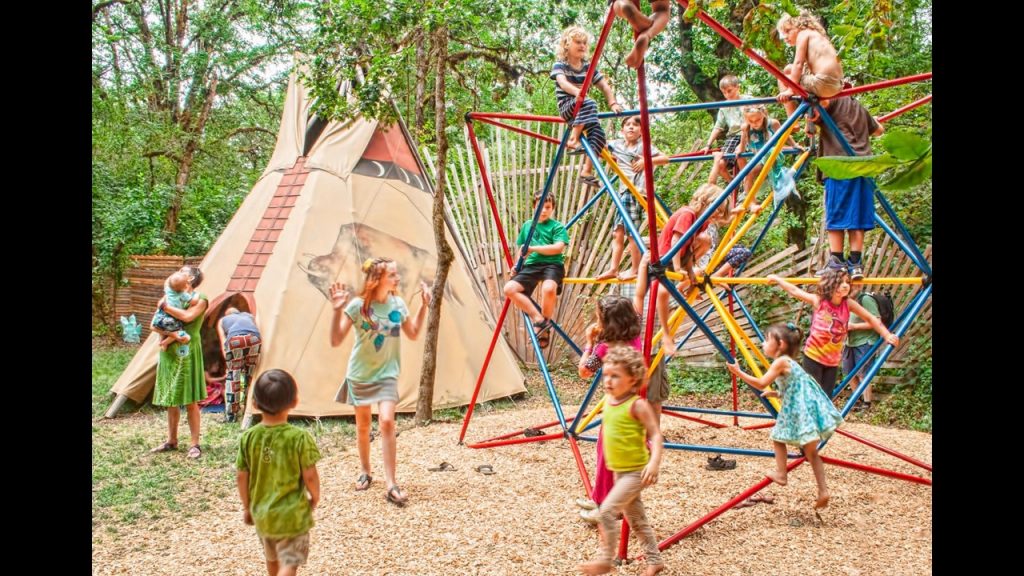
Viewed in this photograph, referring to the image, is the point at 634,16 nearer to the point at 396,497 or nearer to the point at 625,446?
the point at 625,446

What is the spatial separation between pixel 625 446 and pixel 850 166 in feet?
7.55

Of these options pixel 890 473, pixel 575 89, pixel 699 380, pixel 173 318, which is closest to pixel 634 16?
pixel 575 89

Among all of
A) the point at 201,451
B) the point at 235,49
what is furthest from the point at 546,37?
the point at 201,451

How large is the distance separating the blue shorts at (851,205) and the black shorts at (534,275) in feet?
6.90

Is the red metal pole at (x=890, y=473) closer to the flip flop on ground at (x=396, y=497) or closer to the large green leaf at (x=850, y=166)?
the flip flop on ground at (x=396, y=497)

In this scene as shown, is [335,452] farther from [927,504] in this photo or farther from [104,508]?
[927,504]

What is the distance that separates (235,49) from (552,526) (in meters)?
15.4

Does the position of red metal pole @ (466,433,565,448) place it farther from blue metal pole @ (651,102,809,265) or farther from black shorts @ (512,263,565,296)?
blue metal pole @ (651,102,809,265)

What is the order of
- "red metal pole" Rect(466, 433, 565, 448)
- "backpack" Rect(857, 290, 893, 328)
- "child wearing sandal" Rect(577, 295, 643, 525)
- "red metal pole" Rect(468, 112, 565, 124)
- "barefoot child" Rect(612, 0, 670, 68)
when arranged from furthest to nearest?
"backpack" Rect(857, 290, 893, 328) → "red metal pole" Rect(466, 433, 565, 448) → "red metal pole" Rect(468, 112, 565, 124) → "child wearing sandal" Rect(577, 295, 643, 525) → "barefoot child" Rect(612, 0, 670, 68)

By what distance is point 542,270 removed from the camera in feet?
19.5

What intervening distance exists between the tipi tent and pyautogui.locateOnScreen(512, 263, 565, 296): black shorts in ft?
8.06

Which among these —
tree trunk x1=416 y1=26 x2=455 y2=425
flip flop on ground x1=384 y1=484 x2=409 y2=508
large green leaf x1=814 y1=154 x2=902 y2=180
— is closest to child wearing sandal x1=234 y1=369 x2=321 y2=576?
flip flop on ground x1=384 y1=484 x2=409 y2=508

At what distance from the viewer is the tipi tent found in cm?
752
